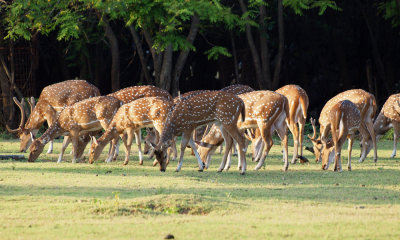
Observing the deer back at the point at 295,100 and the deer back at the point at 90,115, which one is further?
the deer back at the point at 295,100

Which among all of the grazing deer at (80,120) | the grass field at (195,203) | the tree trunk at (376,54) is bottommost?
the grass field at (195,203)

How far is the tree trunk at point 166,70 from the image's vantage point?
22.8 meters

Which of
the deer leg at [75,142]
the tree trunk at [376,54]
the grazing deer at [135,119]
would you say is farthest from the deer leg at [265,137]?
the tree trunk at [376,54]

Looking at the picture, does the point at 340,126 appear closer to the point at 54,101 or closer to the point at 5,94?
the point at 54,101

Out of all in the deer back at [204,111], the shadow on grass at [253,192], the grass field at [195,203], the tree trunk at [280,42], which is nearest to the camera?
the grass field at [195,203]

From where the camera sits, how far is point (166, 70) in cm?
2288

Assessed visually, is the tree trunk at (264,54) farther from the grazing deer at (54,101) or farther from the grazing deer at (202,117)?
the grazing deer at (202,117)

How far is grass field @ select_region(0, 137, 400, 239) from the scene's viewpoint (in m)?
7.89

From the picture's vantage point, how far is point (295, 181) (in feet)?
40.9

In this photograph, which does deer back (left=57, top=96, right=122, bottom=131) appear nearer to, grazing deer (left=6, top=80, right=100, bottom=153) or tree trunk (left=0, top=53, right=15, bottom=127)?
grazing deer (left=6, top=80, right=100, bottom=153)

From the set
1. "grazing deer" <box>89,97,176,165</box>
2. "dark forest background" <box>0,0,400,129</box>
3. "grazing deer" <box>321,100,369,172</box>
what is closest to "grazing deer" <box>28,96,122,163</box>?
"grazing deer" <box>89,97,176,165</box>

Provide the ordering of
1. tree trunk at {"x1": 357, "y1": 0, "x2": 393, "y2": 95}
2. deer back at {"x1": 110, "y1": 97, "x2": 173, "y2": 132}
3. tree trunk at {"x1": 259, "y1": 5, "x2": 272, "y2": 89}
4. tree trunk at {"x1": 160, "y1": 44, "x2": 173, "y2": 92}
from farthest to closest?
1. tree trunk at {"x1": 357, "y1": 0, "x2": 393, "y2": 95}
2. tree trunk at {"x1": 259, "y1": 5, "x2": 272, "y2": 89}
3. tree trunk at {"x1": 160, "y1": 44, "x2": 173, "y2": 92}
4. deer back at {"x1": 110, "y1": 97, "x2": 173, "y2": 132}

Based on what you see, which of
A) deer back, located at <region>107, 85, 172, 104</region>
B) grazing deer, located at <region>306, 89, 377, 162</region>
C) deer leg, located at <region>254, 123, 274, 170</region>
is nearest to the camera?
deer leg, located at <region>254, 123, 274, 170</region>

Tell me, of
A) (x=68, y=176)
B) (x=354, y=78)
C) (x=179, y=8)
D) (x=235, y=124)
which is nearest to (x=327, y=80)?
(x=354, y=78)
